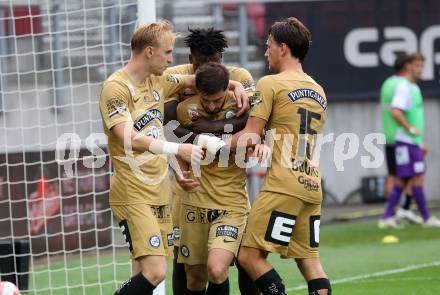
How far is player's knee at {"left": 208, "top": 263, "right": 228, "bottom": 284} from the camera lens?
756cm

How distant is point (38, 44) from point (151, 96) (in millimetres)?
4425

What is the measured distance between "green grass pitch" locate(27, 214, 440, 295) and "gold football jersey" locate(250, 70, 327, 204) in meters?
2.39

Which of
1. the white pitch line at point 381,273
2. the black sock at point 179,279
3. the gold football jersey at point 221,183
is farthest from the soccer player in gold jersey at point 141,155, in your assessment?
the white pitch line at point 381,273

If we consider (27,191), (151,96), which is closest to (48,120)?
(27,191)

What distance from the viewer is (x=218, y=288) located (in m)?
7.74

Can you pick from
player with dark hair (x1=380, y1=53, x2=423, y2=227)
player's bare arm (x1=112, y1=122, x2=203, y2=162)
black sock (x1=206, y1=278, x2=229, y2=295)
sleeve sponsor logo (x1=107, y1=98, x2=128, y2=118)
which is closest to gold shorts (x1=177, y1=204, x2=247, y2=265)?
black sock (x1=206, y1=278, x2=229, y2=295)

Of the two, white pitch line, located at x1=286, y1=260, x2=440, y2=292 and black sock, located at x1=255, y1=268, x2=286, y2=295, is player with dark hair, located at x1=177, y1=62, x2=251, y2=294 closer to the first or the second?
black sock, located at x1=255, y1=268, x2=286, y2=295

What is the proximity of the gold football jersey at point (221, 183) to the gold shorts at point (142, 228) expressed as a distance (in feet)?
1.38

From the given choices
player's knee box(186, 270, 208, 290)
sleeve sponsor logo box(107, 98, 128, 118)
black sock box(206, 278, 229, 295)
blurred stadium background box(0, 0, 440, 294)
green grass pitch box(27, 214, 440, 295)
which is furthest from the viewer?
blurred stadium background box(0, 0, 440, 294)

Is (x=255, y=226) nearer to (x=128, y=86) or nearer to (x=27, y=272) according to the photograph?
(x=128, y=86)

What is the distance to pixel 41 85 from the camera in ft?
41.3

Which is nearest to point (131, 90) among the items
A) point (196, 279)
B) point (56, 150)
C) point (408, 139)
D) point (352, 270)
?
point (196, 279)

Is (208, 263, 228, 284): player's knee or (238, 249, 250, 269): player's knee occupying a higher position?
(238, 249, 250, 269): player's knee

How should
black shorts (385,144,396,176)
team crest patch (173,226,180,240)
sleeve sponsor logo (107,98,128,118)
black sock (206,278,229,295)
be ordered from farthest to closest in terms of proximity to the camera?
1. black shorts (385,144,396,176)
2. team crest patch (173,226,180,240)
3. black sock (206,278,229,295)
4. sleeve sponsor logo (107,98,128,118)
